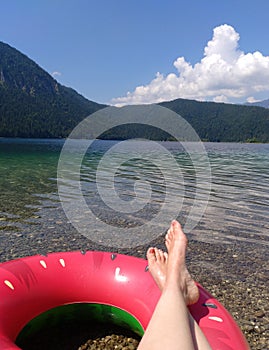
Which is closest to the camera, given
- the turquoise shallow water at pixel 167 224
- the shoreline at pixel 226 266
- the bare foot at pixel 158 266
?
the bare foot at pixel 158 266

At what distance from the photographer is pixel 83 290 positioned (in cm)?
296

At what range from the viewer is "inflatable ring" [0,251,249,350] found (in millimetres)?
2486

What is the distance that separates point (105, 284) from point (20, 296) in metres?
0.80

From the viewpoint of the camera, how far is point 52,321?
2.98 m

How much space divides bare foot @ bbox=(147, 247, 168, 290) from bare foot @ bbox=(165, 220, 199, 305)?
127mm

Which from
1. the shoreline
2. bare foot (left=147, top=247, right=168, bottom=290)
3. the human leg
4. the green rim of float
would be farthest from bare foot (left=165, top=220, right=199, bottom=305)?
the shoreline

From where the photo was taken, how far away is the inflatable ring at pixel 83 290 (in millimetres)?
2486

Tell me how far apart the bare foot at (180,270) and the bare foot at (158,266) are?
5.0 inches

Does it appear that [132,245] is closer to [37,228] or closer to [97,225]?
[97,225]

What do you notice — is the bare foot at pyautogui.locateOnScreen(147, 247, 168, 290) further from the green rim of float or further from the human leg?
the green rim of float

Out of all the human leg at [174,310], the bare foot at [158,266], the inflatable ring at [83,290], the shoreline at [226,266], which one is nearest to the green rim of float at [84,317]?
the inflatable ring at [83,290]

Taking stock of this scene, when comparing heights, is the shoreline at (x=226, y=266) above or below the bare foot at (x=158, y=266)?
below

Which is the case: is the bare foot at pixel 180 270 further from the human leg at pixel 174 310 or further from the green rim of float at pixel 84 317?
the green rim of float at pixel 84 317

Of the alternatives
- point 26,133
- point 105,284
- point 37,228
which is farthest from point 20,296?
point 26,133
